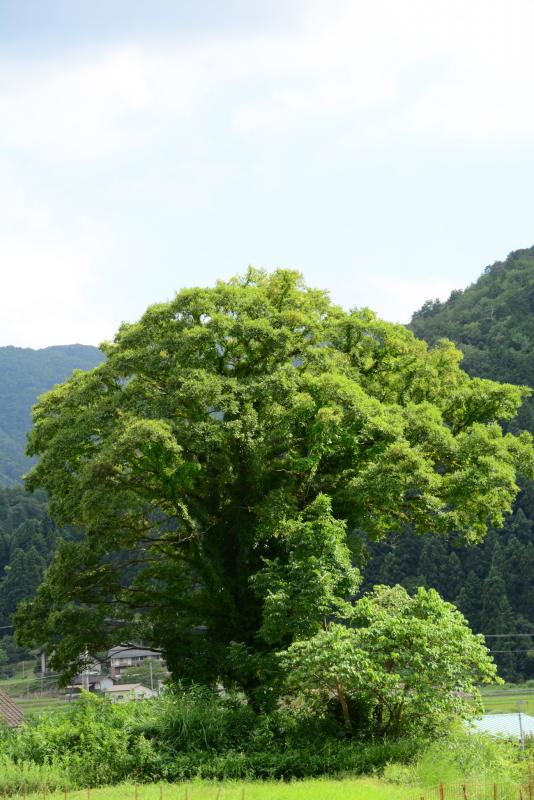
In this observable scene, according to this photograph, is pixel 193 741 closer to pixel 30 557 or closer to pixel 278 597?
pixel 278 597

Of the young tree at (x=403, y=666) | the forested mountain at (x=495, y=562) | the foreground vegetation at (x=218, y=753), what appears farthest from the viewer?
the forested mountain at (x=495, y=562)

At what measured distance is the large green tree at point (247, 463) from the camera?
1812 centimetres

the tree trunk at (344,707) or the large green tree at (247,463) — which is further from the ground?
the large green tree at (247,463)

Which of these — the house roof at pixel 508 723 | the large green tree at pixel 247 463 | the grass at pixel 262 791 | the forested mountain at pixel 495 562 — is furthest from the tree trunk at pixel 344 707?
the forested mountain at pixel 495 562

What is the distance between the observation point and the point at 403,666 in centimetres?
1508

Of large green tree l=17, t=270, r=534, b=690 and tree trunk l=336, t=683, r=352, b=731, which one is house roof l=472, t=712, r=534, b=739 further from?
tree trunk l=336, t=683, r=352, b=731

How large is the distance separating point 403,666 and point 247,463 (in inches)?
235

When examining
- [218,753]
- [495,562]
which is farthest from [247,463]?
[495,562]

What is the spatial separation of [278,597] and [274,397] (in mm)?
4179

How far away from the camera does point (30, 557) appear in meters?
72.8

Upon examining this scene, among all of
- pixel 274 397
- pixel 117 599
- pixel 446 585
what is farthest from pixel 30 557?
pixel 274 397

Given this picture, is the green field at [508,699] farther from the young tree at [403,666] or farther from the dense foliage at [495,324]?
the young tree at [403,666]

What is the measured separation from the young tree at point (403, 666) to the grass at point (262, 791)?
64.5 inches

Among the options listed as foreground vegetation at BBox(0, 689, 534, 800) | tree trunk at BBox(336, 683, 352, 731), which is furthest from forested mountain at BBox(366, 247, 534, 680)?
foreground vegetation at BBox(0, 689, 534, 800)
